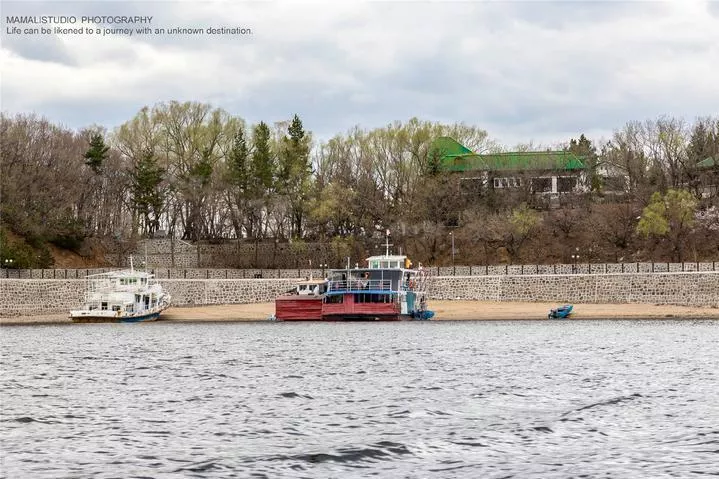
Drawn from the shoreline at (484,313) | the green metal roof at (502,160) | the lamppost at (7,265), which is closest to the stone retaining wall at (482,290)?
the shoreline at (484,313)

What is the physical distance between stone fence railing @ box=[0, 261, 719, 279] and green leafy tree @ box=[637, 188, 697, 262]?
31.6 feet

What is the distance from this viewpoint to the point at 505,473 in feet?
62.5

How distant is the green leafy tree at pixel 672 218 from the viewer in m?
91.5

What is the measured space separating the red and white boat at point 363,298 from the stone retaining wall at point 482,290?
347 inches

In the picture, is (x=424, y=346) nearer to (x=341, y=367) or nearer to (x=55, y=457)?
(x=341, y=367)

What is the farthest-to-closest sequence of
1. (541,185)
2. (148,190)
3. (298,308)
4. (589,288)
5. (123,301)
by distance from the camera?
(541,185) < (148,190) < (589,288) < (123,301) < (298,308)

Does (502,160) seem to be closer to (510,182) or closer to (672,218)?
(510,182)

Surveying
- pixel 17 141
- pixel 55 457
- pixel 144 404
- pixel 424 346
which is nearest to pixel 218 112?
pixel 17 141

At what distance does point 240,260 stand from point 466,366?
6452 centimetres

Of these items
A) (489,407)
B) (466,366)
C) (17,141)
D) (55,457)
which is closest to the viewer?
(55,457)

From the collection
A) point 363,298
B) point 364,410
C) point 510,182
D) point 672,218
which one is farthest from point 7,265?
point 364,410

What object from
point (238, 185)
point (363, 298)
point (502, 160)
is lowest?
point (363, 298)

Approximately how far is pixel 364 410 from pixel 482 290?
54.7 m

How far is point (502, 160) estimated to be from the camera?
11088 centimetres
